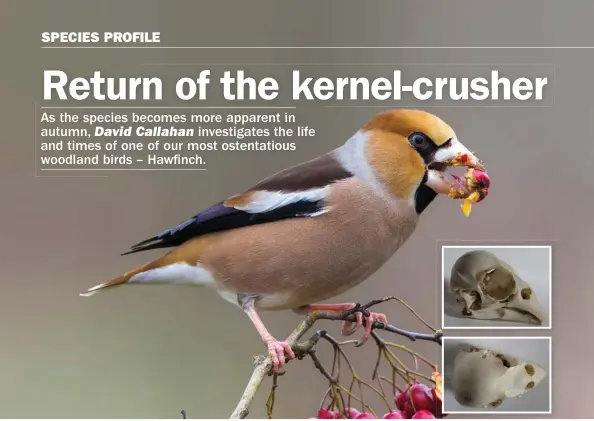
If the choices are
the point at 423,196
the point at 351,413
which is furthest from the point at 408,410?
the point at 423,196

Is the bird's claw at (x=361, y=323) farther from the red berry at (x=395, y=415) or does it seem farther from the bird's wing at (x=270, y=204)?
the bird's wing at (x=270, y=204)

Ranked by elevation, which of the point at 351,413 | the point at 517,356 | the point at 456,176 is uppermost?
the point at 456,176

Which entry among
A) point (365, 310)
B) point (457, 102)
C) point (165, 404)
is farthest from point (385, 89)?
point (165, 404)

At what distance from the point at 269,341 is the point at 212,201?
1.46ft

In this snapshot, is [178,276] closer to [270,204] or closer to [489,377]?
[270,204]

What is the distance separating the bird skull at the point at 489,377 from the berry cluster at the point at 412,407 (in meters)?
0.07

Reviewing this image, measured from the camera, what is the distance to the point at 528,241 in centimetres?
227

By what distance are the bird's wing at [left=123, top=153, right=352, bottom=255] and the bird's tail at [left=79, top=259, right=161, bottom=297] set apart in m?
0.05

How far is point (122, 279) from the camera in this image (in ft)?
7.41

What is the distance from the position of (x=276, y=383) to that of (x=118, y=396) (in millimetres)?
494

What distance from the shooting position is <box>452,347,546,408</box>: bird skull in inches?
88.5

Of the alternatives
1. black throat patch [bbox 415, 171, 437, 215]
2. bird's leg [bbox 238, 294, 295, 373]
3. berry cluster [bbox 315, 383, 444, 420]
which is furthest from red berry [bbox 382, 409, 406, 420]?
black throat patch [bbox 415, 171, 437, 215]

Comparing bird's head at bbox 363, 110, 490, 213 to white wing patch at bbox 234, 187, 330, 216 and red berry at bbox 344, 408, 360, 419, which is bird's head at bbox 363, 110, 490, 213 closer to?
white wing patch at bbox 234, 187, 330, 216

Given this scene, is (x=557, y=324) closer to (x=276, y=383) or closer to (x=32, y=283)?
(x=276, y=383)
